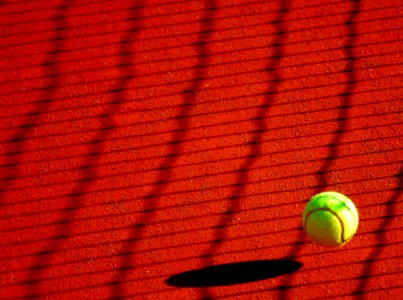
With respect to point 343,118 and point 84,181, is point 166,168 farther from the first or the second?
point 343,118

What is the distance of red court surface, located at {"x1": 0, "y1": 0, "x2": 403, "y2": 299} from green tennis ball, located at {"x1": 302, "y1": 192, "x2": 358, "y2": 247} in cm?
34

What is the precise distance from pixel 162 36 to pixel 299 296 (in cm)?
232

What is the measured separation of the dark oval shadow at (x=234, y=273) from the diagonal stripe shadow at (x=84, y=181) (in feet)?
2.85

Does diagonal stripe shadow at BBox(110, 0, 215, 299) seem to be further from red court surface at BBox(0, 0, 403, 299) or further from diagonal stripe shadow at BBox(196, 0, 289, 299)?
diagonal stripe shadow at BBox(196, 0, 289, 299)

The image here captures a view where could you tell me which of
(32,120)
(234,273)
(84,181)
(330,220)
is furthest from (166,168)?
(330,220)

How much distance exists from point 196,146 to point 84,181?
89cm

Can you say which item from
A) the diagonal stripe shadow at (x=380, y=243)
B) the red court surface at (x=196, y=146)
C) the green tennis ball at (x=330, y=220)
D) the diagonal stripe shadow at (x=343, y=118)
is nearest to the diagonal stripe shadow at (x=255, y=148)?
the red court surface at (x=196, y=146)

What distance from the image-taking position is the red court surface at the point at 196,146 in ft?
13.2

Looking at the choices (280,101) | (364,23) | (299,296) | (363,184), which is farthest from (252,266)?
(364,23)

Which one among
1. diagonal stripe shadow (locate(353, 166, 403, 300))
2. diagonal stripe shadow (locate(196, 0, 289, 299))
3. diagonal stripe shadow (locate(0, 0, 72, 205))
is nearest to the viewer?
diagonal stripe shadow (locate(353, 166, 403, 300))

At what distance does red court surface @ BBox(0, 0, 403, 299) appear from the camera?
4020mm

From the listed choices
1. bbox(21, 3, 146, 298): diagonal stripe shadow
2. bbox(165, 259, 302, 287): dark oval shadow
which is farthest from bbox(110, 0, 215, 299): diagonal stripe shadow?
bbox(21, 3, 146, 298): diagonal stripe shadow

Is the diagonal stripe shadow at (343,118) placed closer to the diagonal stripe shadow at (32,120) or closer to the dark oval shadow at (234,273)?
the dark oval shadow at (234,273)

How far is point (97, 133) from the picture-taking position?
Answer: 4.43 metres
